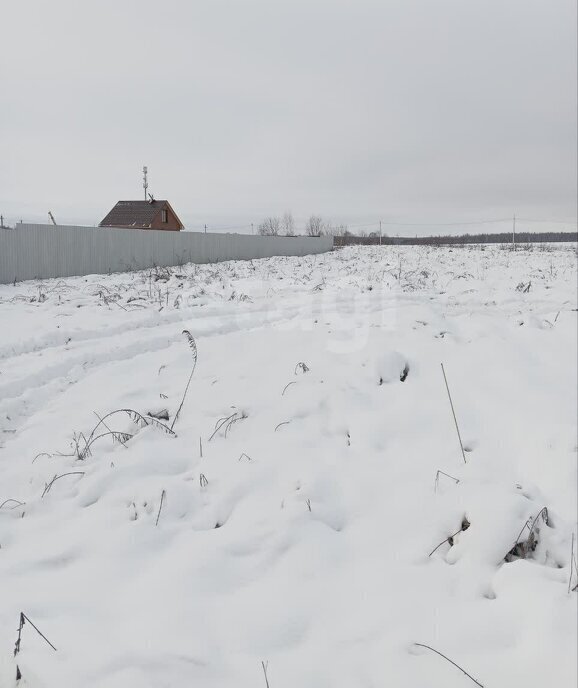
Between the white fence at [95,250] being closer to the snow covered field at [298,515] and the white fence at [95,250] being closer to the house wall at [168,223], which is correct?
the snow covered field at [298,515]

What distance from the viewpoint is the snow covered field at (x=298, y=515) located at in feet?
5.44

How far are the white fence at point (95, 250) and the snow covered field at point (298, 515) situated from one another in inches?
305

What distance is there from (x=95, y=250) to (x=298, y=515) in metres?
13.2

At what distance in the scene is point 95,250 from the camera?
1364 centimetres

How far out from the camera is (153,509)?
2.50m

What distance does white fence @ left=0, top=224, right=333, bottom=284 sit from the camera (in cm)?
1145

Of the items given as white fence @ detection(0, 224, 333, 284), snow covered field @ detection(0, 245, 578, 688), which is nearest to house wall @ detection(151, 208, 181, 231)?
white fence @ detection(0, 224, 333, 284)

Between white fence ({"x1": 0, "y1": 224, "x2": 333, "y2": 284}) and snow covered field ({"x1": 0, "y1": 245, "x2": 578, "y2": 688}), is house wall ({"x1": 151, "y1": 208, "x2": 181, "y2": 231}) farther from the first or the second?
snow covered field ({"x1": 0, "y1": 245, "x2": 578, "y2": 688})

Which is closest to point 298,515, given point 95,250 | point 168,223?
point 95,250

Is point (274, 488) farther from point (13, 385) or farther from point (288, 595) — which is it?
point (13, 385)

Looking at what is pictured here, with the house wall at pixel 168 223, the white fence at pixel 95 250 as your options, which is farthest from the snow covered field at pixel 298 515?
the house wall at pixel 168 223

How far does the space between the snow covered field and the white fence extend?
773 cm

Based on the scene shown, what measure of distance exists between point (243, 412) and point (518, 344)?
2.86 m

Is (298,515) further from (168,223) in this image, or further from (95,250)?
(168,223)
